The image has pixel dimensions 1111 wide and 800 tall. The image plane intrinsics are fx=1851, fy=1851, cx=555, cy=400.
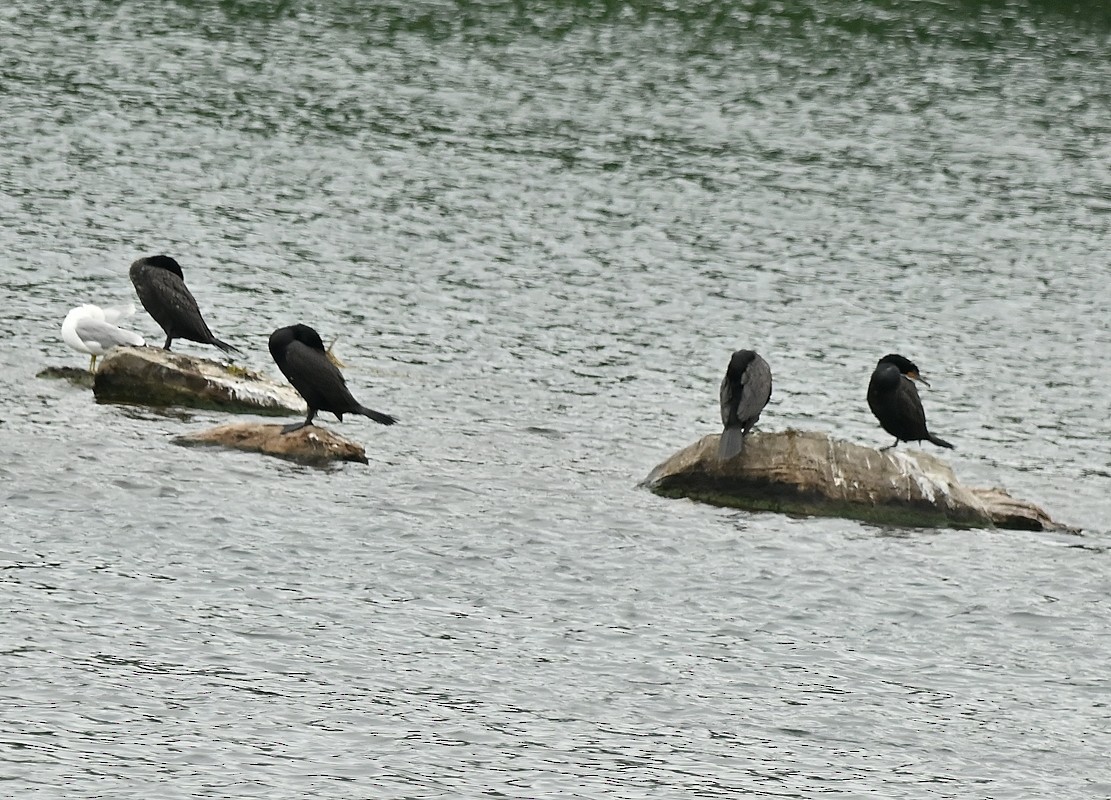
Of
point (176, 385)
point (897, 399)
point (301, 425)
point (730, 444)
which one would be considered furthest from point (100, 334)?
point (897, 399)

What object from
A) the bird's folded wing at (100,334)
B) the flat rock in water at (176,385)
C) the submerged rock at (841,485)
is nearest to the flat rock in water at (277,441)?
the flat rock in water at (176,385)

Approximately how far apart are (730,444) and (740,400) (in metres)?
0.52

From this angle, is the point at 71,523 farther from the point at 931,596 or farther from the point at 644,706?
the point at 931,596

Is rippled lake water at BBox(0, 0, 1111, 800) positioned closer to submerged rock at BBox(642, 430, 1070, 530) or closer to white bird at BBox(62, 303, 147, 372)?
submerged rock at BBox(642, 430, 1070, 530)

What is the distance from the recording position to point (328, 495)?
2112 cm

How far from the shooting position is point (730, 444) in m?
21.0

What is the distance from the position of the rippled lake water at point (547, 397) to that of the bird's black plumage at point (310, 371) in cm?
88

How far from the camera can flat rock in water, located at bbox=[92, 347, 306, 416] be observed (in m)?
24.1

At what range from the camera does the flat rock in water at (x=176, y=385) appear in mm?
24062

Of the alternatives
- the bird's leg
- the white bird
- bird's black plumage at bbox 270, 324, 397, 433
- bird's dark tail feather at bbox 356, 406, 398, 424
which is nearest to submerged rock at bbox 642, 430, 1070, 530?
bird's dark tail feather at bbox 356, 406, 398, 424

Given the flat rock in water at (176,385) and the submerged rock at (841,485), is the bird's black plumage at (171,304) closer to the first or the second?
the flat rock in water at (176,385)

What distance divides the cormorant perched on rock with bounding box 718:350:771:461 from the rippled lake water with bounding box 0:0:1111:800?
898mm

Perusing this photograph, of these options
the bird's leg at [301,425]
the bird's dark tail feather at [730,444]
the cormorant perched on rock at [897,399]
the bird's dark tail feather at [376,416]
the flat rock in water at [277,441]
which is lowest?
the flat rock in water at [277,441]

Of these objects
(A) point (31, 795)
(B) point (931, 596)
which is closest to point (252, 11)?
(B) point (931, 596)
